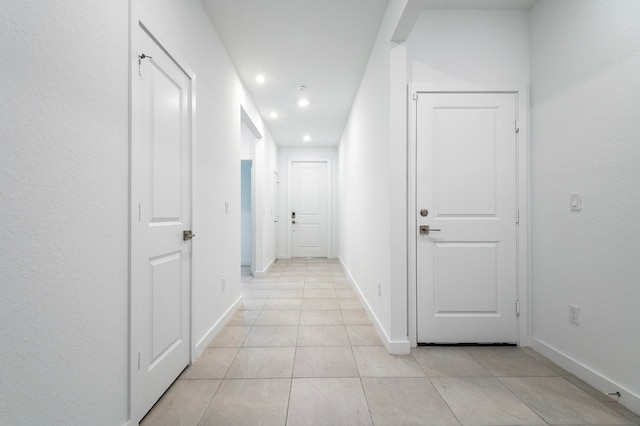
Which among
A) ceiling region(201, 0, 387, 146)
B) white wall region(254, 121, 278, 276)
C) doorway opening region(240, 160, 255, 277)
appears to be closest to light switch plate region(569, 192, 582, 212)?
ceiling region(201, 0, 387, 146)

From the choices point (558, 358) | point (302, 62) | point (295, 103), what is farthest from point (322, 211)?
point (558, 358)

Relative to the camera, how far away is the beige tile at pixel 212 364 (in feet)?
6.33

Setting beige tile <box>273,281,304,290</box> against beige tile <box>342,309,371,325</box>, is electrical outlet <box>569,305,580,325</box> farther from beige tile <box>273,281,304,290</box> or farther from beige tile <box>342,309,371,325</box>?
beige tile <box>273,281,304,290</box>

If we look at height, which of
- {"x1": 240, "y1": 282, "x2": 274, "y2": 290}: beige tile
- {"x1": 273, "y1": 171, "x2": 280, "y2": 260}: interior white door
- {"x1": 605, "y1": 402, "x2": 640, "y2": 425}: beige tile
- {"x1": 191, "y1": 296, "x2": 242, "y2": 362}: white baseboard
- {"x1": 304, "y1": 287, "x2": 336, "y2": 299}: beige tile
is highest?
{"x1": 273, "y1": 171, "x2": 280, "y2": 260}: interior white door

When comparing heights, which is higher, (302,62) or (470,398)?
(302,62)

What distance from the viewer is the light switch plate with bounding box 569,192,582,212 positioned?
193 cm

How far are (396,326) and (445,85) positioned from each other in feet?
6.35

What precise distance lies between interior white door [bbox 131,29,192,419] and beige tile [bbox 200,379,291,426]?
0.35 meters

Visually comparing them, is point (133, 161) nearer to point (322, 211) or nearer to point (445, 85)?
point (445, 85)

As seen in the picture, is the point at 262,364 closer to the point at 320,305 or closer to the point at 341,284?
the point at 320,305

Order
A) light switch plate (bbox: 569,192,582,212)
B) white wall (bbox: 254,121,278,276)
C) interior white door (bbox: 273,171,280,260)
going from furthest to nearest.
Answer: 1. interior white door (bbox: 273,171,280,260)
2. white wall (bbox: 254,121,278,276)
3. light switch plate (bbox: 569,192,582,212)

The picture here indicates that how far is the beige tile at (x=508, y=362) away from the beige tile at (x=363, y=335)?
2.37 ft

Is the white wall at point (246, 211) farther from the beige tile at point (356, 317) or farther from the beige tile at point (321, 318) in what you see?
the beige tile at point (356, 317)

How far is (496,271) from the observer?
7.72 ft
